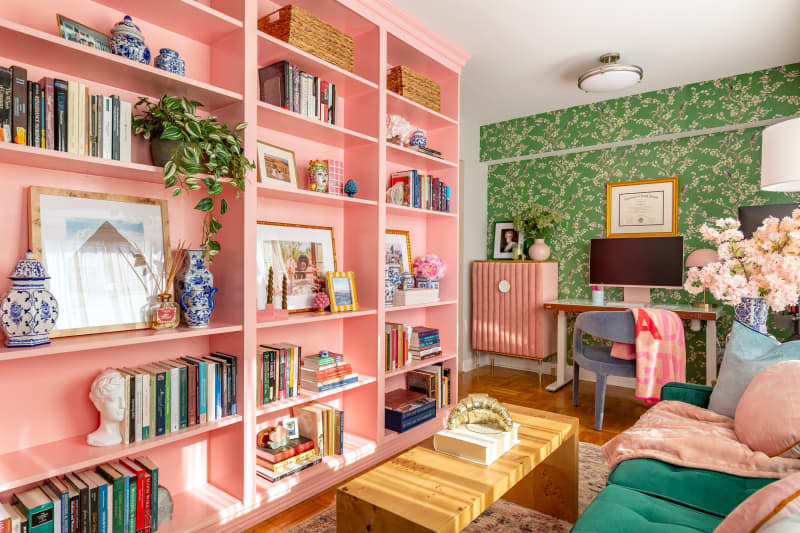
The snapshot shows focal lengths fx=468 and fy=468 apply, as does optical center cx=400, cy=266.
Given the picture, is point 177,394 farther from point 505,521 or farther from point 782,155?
point 782,155

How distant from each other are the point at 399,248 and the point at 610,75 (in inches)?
77.2

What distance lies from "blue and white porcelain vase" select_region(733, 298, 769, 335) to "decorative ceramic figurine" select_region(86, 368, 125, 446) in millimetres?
2678

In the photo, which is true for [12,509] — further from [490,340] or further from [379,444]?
[490,340]

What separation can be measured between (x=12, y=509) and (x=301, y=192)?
61.5 inches

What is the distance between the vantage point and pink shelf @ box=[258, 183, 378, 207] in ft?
7.17

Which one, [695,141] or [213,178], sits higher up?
[695,141]

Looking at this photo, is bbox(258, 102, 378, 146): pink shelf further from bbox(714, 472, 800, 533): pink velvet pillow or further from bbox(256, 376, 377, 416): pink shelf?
bbox(714, 472, 800, 533): pink velvet pillow

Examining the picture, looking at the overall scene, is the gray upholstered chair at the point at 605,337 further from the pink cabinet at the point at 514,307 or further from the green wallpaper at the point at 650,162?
the green wallpaper at the point at 650,162

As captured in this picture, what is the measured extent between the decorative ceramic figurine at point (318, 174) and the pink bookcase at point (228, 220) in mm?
84

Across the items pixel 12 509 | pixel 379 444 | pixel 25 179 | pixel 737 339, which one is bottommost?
pixel 379 444

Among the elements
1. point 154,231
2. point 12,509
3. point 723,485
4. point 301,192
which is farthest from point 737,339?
point 12,509

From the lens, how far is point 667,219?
4094 mm

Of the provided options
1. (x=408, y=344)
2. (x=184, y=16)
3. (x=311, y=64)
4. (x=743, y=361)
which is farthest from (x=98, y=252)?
(x=743, y=361)

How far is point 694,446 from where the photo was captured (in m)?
1.68
